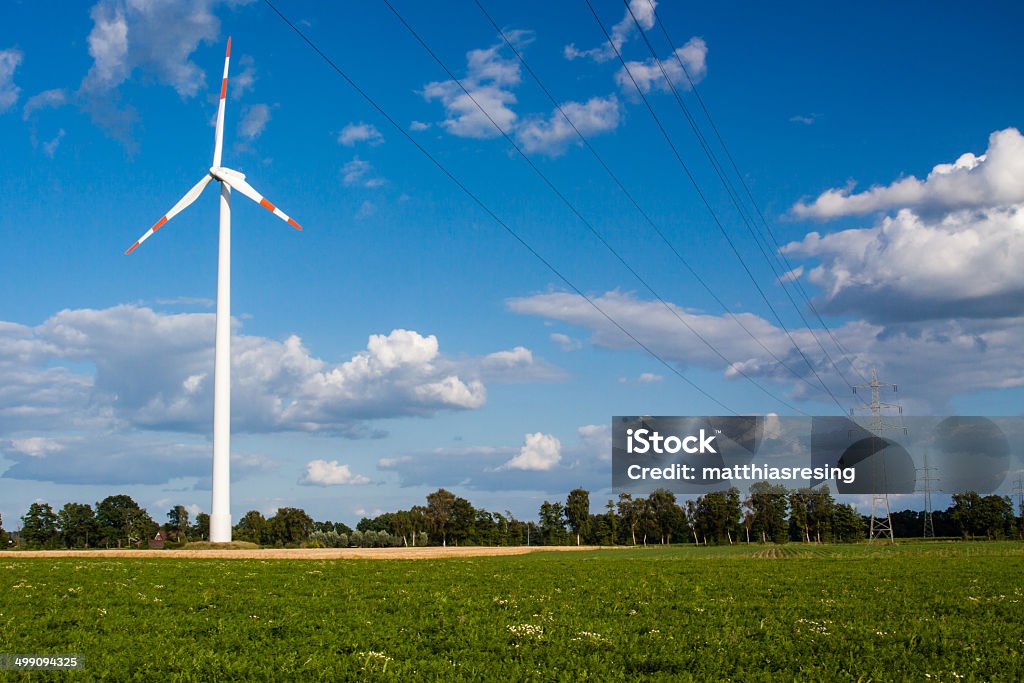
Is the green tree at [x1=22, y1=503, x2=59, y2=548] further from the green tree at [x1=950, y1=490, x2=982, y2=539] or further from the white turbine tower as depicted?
the green tree at [x1=950, y1=490, x2=982, y2=539]

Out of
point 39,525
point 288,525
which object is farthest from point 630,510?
point 39,525

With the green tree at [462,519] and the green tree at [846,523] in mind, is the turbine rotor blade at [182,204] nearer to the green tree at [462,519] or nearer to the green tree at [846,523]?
the green tree at [462,519]

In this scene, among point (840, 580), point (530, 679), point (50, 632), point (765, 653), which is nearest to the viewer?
point (530, 679)

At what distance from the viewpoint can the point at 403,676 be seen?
16.0 m

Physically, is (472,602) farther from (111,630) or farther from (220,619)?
(111,630)

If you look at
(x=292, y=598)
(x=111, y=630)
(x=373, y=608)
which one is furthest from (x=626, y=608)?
(x=111, y=630)

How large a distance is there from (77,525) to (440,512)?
7503 cm

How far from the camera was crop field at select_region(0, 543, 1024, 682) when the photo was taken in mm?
16781

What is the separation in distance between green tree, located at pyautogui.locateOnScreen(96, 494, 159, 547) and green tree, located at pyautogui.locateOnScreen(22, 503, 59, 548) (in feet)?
33.3

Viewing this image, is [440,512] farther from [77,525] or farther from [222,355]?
[222,355]

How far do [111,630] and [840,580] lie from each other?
30603mm

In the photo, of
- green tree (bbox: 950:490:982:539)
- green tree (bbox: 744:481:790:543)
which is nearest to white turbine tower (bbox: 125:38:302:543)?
green tree (bbox: 744:481:790:543)

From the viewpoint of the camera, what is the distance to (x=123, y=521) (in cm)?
18200

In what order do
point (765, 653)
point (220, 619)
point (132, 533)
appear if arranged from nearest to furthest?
point (765, 653) < point (220, 619) < point (132, 533)
